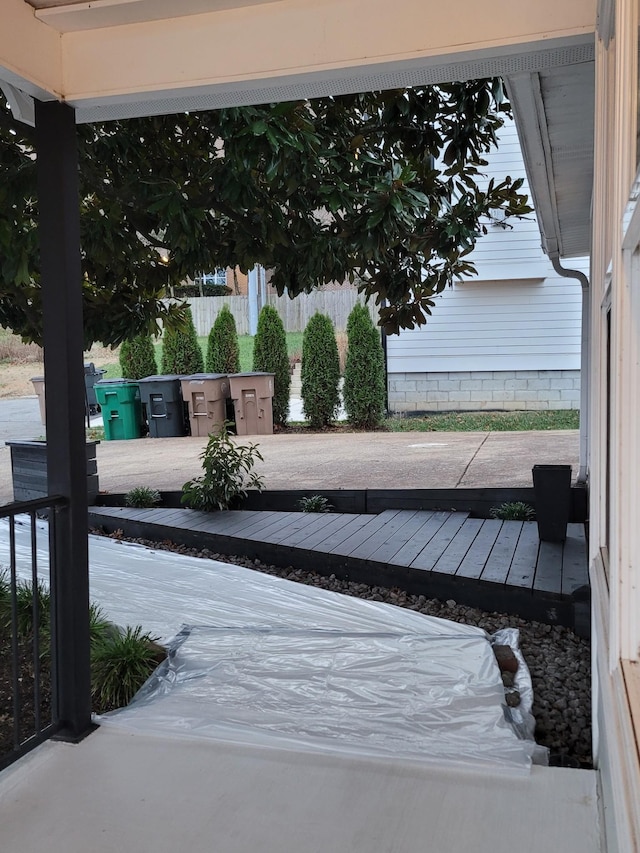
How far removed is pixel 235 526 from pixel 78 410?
3.25 m

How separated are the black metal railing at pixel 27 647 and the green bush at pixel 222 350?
26.5 feet

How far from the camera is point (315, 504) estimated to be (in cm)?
635

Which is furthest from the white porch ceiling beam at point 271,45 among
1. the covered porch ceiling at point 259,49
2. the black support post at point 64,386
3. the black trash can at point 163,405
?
the black trash can at point 163,405

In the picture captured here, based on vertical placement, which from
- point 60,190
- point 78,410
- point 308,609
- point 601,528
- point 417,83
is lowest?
point 308,609

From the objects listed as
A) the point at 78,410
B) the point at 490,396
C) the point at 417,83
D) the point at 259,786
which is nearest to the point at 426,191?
the point at 417,83

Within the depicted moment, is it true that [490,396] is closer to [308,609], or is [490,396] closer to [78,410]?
[308,609]

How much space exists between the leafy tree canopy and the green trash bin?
715 cm

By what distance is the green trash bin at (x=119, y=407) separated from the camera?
12.2 metres

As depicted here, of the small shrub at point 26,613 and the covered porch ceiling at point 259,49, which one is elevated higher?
the covered porch ceiling at point 259,49

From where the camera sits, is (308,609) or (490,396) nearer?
(308,609)

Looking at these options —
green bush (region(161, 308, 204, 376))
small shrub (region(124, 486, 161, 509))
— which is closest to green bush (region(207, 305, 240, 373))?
green bush (region(161, 308, 204, 376))

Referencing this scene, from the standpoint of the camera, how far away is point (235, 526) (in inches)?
225

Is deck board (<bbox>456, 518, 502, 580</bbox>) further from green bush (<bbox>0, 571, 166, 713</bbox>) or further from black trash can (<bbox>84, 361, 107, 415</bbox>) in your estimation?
black trash can (<bbox>84, 361, 107, 415</bbox>)

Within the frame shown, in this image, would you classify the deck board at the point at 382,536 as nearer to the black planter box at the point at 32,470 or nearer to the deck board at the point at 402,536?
the deck board at the point at 402,536
